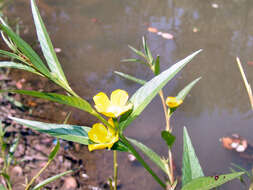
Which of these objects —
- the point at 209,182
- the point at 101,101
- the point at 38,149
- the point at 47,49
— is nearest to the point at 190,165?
the point at 209,182

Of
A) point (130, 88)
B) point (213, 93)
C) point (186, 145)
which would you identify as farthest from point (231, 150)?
point (186, 145)

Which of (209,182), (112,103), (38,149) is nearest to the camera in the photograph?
(209,182)

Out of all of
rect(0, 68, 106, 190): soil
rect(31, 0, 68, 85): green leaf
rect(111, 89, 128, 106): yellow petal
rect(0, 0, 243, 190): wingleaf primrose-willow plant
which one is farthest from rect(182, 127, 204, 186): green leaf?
rect(0, 68, 106, 190): soil

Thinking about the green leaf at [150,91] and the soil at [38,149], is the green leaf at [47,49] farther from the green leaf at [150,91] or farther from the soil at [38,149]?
the soil at [38,149]

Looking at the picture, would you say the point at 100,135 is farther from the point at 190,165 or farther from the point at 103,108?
the point at 190,165

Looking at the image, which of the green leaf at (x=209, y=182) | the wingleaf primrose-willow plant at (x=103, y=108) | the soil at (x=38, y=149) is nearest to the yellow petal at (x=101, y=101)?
the wingleaf primrose-willow plant at (x=103, y=108)

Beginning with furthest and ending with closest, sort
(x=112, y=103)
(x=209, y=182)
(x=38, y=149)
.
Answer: (x=38, y=149), (x=112, y=103), (x=209, y=182)

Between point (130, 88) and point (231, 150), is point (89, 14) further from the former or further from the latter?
point (231, 150)

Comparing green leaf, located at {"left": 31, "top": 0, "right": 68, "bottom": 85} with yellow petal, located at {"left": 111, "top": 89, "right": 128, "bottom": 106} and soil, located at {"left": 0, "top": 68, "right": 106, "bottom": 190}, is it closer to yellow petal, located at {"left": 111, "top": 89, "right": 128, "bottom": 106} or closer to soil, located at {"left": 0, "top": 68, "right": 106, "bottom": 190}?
yellow petal, located at {"left": 111, "top": 89, "right": 128, "bottom": 106}
